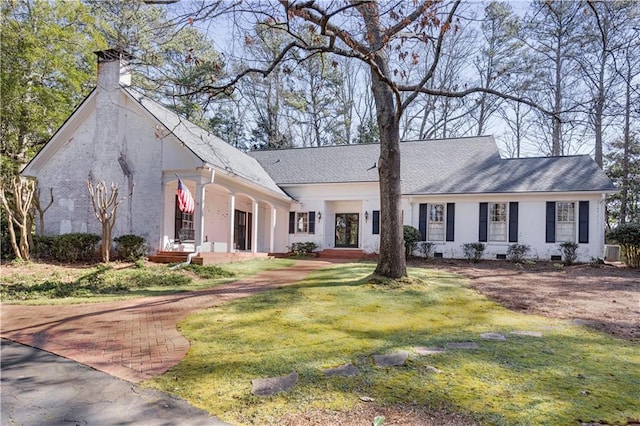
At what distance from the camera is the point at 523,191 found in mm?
16094

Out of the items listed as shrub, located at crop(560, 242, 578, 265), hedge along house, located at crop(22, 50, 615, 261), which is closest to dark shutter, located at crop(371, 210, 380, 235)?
hedge along house, located at crop(22, 50, 615, 261)

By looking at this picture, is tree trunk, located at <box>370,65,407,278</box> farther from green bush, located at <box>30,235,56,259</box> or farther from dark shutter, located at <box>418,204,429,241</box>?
green bush, located at <box>30,235,56,259</box>

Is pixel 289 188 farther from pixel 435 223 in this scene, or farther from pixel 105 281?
pixel 105 281

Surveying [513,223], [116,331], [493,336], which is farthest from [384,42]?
[513,223]

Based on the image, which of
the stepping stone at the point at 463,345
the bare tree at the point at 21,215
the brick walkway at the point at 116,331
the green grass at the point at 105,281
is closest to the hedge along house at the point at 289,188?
the green grass at the point at 105,281

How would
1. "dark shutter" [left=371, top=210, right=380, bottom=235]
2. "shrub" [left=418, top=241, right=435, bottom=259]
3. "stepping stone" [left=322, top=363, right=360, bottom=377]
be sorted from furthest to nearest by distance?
"dark shutter" [left=371, top=210, right=380, bottom=235] < "shrub" [left=418, top=241, right=435, bottom=259] < "stepping stone" [left=322, top=363, right=360, bottom=377]

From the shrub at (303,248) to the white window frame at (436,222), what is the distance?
5325 millimetres

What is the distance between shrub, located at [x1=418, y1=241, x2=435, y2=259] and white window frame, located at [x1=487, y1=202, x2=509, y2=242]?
2388 millimetres

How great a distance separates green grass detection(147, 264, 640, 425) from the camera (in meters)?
3.08

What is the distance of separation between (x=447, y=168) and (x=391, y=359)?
16152 millimetres

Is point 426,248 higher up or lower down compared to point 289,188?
lower down

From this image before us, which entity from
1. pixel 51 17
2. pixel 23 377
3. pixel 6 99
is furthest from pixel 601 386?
pixel 51 17

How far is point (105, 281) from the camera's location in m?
9.05

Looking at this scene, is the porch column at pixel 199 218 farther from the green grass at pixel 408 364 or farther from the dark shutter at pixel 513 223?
the dark shutter at pixel 513 223
